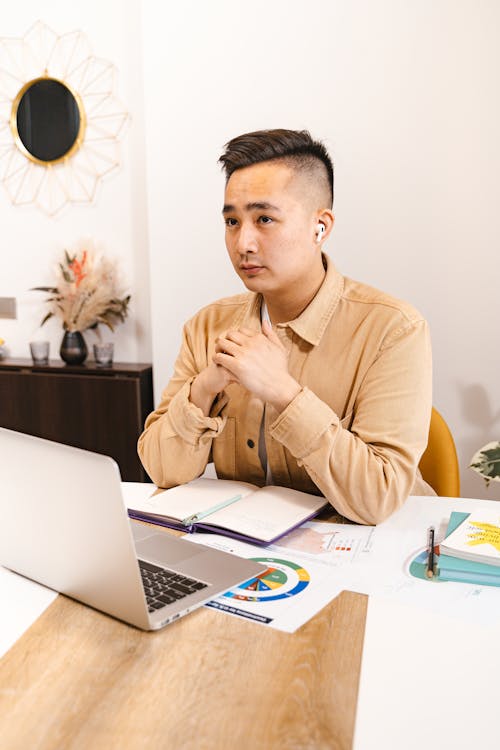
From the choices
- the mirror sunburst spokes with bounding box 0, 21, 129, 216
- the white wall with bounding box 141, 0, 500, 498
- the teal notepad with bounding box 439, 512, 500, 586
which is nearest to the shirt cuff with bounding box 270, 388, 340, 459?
the teal notepad with bounding box 439, 512, 500, 586

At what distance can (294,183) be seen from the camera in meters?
1.63

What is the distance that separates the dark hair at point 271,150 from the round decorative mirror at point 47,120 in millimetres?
1969

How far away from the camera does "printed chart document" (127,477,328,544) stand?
1.32m

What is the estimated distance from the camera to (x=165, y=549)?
1.22m

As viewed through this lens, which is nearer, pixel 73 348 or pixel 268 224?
pixel 268 224

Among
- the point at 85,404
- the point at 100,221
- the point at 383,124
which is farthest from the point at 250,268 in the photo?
the point at 100,221

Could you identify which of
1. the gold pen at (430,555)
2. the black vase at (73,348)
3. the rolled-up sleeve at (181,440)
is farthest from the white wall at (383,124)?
the gold pen at (430,555)

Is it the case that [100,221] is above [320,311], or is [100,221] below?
above

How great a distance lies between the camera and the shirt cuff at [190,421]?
1578mm

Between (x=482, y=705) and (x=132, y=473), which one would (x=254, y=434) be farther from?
(x=132, y=473)

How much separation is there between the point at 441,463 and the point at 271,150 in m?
0.84

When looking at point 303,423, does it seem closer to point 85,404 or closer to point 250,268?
point 250,268

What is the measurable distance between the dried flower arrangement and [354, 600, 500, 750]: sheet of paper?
2.48m

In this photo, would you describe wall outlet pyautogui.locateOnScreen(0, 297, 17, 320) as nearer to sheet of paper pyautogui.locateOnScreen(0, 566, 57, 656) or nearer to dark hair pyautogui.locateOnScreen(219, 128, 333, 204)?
dark hair pyautogui.locateOnScreen(219, 128, 333, 204)
